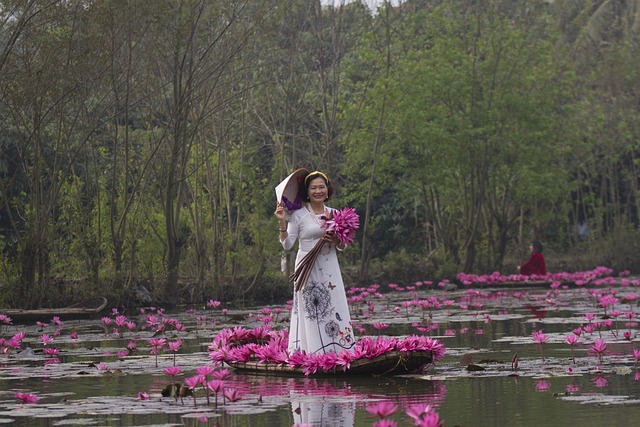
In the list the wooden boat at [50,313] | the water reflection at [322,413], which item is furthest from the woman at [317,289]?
the wooden boat at [50,313]

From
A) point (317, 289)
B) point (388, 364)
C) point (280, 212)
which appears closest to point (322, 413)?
point (388, 364)

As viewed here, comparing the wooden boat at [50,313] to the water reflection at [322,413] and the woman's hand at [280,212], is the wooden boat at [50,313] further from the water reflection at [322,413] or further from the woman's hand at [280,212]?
the water reflection at [322,413]

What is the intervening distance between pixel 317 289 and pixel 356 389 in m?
1.74

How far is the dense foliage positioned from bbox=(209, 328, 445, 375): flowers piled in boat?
10.7m

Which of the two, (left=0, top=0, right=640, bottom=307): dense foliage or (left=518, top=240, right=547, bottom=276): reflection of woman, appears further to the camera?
(left=518, top=240, right=547, bottom=276): reflection of woman

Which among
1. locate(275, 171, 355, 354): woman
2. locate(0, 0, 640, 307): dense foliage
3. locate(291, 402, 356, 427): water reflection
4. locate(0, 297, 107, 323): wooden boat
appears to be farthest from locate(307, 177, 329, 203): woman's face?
locate(0, 0, 640, 307): dense foliage

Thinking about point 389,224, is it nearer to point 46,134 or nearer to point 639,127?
point 639,127

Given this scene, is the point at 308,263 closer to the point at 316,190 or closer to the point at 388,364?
the point at 316,190

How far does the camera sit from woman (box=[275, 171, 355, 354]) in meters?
11.4

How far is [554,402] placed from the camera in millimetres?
8719

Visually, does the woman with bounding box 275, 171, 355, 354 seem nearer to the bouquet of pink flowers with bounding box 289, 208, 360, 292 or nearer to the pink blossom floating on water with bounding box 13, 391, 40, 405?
the bouquet of pink flowers with bounding box 289, 208, 360, 292

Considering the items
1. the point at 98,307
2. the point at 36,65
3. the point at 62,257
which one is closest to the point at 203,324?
the point at 98,307

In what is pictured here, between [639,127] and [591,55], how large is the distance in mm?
3337

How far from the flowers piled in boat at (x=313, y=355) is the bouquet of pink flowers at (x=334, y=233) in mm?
656
